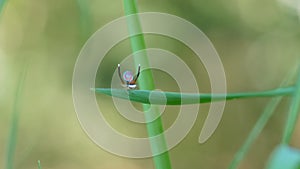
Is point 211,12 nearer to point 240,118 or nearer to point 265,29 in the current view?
point 265,29

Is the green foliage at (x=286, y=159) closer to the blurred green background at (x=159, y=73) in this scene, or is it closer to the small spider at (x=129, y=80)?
the small spider at (x=129, y=80)

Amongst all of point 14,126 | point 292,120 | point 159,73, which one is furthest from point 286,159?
point 159,73

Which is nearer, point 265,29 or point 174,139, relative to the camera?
point 174,139

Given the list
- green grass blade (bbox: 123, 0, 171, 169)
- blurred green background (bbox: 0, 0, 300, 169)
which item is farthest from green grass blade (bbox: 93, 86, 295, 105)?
blurred green background (bbox: 0, 0, 300, 169)

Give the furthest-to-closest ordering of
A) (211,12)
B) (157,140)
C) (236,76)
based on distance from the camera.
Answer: (236,76)
(211,12)
(157,140)

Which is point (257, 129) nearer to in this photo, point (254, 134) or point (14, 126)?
point (254, 134)

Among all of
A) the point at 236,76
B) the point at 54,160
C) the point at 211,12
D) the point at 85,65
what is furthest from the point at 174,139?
the point at 236,76

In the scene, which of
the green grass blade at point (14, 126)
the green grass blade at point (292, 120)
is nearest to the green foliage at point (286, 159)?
the green grass blade at point (292, 120)

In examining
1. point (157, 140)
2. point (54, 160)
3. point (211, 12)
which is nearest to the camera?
point (157, 140)
